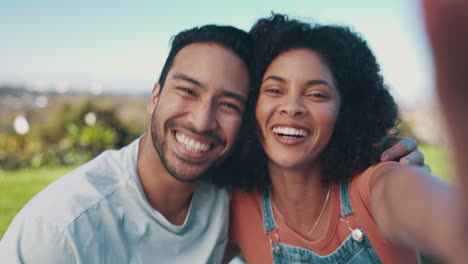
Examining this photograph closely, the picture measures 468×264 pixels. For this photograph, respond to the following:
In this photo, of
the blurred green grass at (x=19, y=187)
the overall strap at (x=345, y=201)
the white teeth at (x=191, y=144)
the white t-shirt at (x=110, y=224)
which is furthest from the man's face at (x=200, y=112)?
the blurred green grass at (x=19, y=187)

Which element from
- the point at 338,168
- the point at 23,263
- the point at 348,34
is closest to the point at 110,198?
the point at 23,263

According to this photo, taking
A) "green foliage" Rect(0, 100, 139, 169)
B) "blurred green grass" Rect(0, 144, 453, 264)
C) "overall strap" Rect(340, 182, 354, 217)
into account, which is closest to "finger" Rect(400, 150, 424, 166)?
"overall strap" Rect(340, 182, 354, 217)

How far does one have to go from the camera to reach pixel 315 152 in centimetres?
227

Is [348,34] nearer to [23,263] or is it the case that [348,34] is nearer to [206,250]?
[206,250]

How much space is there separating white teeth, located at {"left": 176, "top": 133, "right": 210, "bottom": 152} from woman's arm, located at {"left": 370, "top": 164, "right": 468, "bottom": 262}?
0.89m

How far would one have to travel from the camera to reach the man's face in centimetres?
228

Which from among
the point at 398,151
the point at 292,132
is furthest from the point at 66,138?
the point at 398,151

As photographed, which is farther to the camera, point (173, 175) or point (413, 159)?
point (173, 175)

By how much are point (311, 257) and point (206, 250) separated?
0.59 meters

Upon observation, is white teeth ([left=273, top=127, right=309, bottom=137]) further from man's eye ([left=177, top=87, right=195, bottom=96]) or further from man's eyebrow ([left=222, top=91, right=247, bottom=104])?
man's eye ([left=177, top=87, right=195, bottom=96])

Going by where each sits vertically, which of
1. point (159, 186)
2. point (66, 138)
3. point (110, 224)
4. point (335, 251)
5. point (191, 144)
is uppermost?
point (191, 144)

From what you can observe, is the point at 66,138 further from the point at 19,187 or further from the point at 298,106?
the point at 298,106

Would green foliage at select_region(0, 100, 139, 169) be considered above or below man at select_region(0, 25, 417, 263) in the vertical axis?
below

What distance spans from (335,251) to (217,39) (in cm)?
134
